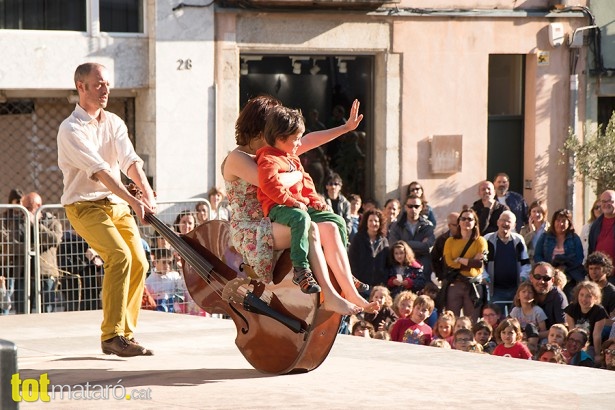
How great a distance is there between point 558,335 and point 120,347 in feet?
16.2

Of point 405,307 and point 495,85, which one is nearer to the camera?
point 405,307

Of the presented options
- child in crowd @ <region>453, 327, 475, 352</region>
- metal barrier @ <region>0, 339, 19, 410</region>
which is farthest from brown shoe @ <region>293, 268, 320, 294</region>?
child in crowd @ <region>453, 327, 475, 352</region>

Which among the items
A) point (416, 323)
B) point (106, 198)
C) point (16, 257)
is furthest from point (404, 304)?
point (106, 198)

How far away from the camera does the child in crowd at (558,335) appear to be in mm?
12664

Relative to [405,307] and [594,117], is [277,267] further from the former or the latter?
[594,117]

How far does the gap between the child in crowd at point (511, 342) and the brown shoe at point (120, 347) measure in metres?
4.28

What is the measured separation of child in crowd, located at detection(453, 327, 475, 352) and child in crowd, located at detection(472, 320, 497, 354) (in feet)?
0.59

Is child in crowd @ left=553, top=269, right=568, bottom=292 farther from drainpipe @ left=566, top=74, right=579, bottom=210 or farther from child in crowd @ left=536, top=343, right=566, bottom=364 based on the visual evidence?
drainpipe @ left=566, top=74, right=579, bottom=210

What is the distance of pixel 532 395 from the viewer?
8.10 metres

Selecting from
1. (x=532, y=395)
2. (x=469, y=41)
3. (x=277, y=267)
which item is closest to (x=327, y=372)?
(x=277, y=267)

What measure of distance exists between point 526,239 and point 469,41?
14.8 ft

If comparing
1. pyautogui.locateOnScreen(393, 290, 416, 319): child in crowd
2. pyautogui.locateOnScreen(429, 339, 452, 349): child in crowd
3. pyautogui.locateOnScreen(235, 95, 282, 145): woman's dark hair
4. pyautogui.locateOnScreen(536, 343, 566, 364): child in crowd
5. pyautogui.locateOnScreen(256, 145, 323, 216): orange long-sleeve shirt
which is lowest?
pyautogui.locateOnScreen(536, 343, 566, 364): child in crowd

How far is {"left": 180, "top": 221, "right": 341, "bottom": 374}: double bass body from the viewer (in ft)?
27.3

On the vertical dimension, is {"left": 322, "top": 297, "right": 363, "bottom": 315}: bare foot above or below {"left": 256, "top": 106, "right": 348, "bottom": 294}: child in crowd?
below
